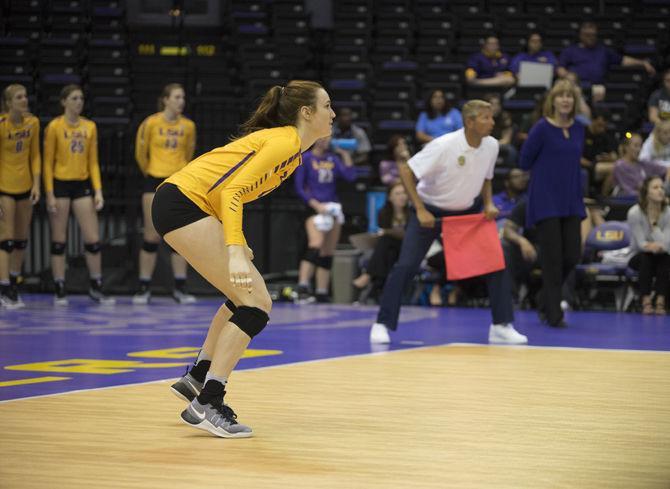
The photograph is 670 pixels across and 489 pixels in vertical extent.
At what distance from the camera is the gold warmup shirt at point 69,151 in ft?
39.1

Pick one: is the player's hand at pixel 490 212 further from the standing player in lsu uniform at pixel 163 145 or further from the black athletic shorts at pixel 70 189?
the black athletic shorts at pixel 70 189

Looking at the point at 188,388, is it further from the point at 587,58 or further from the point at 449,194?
the point at 587,58

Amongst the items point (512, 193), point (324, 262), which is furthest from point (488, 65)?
point (324, 262)

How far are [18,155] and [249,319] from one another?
7.57 metres

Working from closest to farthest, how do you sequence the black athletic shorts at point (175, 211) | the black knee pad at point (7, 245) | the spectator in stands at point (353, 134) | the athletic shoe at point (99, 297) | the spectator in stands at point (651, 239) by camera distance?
the black athletic shorts at point (175, 211), the spectator in stands at point (651, 239), the black knee pad at point (7, 245), the athletic shoe at point (99, 297), the spectator in stands at point (353, 134)

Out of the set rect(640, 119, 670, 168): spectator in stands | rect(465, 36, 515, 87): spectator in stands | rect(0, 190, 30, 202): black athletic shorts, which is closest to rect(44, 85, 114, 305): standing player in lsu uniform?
rect(0, 190, 30, 202): black athletic shorts

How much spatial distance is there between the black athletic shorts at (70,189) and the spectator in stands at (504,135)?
191 inches

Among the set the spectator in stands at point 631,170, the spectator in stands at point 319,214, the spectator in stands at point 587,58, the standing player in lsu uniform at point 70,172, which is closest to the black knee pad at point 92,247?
the standing player in lsu uniform at point 70,172

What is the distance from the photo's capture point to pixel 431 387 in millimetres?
6133

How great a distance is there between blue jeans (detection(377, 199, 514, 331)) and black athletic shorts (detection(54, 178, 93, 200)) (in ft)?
14.8

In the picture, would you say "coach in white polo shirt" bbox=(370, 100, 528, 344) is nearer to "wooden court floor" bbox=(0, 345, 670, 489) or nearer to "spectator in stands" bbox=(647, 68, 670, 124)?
"wooden court floor" bbox=(0, 345, 670, 489)

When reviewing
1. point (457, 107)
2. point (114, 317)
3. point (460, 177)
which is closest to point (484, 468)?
point (460, 177)

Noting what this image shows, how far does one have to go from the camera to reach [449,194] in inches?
340

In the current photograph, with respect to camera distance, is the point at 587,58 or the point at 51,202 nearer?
the point at 51,202
